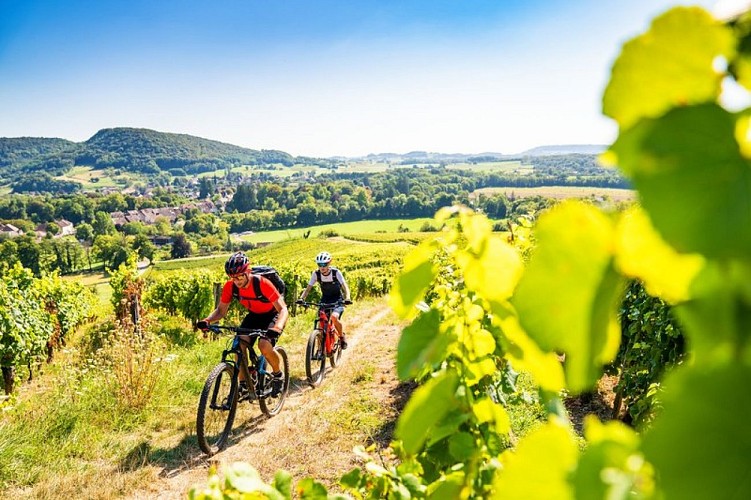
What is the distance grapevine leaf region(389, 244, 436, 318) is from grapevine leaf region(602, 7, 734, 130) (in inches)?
17.6

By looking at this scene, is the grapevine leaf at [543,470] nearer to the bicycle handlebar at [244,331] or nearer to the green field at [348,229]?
the bicycle handlebar at [244,331]

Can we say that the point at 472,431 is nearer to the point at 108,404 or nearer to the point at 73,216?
the point at 108,404

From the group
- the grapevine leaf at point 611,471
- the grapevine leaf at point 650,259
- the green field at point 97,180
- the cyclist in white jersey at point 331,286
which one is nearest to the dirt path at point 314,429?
the cyclist in white jersey at point 331,286

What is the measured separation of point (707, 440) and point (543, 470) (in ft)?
0.54

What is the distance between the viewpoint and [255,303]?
567cm

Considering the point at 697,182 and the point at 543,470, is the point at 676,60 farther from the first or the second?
the point at 543,470

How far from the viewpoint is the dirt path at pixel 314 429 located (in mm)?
5098

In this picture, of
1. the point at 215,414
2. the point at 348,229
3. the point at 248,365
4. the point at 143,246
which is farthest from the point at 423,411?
the point at 143,246

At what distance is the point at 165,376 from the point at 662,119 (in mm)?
7939

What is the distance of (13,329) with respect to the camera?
8.41m

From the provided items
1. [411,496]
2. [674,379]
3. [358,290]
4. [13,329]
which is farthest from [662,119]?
[358,290]

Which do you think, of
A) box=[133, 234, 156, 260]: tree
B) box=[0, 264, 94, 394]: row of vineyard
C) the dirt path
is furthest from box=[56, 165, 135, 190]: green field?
the dirt path

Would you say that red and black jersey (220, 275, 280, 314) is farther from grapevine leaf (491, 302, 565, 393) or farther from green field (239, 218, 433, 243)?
green field (239, 218, 433, 243)

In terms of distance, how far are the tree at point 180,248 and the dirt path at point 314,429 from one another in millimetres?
90615
